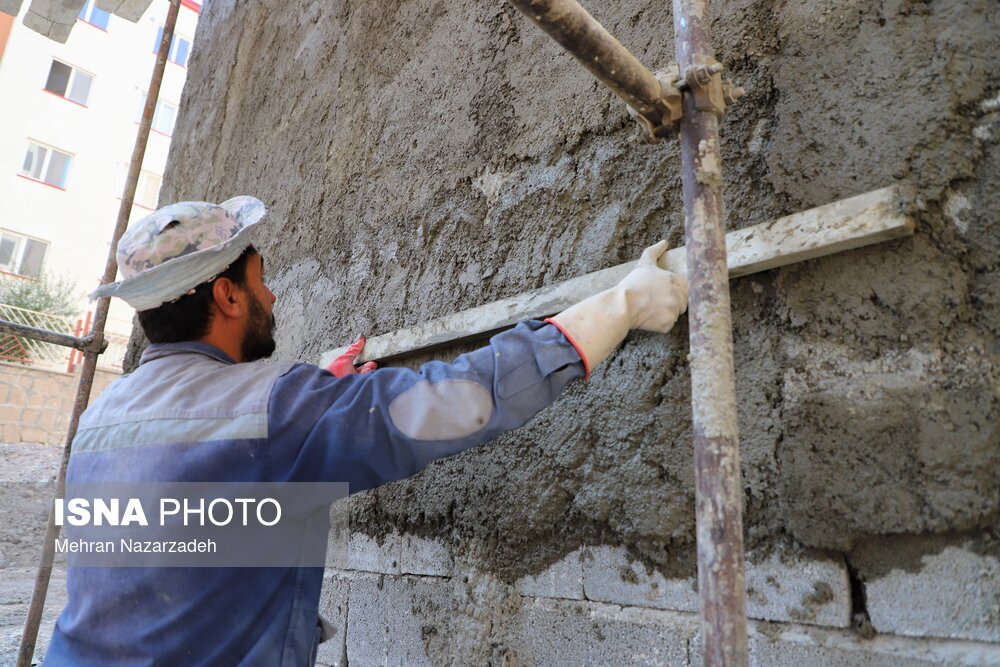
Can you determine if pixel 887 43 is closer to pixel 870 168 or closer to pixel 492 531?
pixel 870 168

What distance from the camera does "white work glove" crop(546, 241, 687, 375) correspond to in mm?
1333

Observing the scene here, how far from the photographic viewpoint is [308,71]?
11.3ft

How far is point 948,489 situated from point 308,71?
10.7 feet

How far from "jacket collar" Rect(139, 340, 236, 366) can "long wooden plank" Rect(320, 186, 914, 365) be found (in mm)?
713

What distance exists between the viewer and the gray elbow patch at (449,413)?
1306 mm

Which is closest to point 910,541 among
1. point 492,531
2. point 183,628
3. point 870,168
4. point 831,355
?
point 831,355

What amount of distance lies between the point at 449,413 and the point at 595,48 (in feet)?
2.26

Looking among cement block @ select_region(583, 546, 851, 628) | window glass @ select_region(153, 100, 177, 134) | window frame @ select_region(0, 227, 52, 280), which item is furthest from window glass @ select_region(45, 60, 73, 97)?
cement block @ select_region(583, 546, 851, 628)

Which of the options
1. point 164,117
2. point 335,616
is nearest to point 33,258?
point 164,117

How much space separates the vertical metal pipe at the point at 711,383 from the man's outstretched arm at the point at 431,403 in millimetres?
260

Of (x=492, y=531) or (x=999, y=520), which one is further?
(x=492, y=531)

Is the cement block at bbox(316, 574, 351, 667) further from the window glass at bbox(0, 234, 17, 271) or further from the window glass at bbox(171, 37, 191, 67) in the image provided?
the window glass at bbox(171, 37, 191, 67)

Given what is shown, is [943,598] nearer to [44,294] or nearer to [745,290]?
[745,290]

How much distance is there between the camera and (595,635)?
1.59 m
